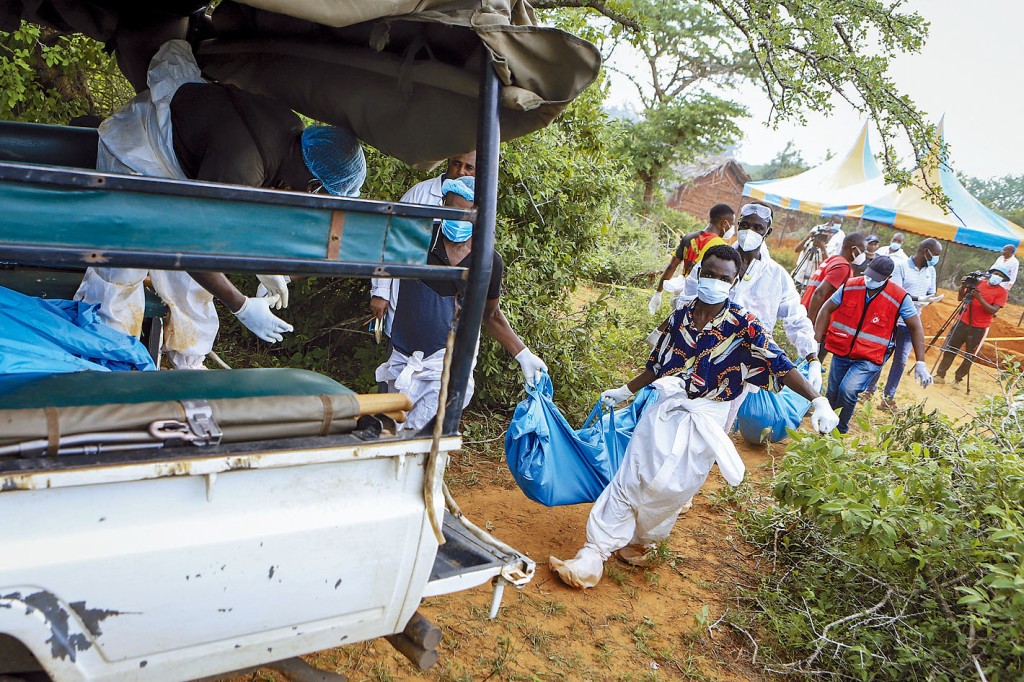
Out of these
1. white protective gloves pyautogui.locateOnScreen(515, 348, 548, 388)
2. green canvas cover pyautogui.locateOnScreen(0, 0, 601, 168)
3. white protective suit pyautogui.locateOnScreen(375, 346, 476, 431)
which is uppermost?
green canvas cover pyautogui.locateOnScreen(0, 0, 601, 168)

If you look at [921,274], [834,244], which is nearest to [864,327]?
[921,274]

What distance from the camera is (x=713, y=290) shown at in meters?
4.07

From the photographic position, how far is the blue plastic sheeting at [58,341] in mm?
2379

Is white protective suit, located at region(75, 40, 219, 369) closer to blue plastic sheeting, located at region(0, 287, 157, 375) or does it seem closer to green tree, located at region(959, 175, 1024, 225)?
blue plastic sheeting, located at region(0, 287, 157, 375)

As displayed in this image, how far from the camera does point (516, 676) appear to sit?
3279 millimetres

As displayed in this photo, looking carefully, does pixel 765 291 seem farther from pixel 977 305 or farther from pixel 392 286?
pixel 977 305

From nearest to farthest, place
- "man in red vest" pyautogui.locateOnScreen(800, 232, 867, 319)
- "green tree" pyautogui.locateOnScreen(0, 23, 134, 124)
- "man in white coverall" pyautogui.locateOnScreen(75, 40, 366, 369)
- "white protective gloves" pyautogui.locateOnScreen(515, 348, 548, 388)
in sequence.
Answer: "man in white coverall" pyautogui.locateOnScreen(75, 40, 366, 369)
"white protective gloves" pyautogui.locateOnScreen(515, 348, 548, 388)
"green tree" pyautogui.locateOnScreen(0, 23, 134, 124)
"man in red vest" pyautogui.locateOnScreen(800, 232, 867, 319)

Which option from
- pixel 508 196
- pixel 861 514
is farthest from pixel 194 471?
pixel 508 196

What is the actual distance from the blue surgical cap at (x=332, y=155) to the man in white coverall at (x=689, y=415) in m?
1.88

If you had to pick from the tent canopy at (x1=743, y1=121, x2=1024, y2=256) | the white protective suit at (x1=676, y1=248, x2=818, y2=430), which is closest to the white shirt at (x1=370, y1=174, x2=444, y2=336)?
the white protective suit at (x1=676, y1=248, x2=818, y2=430)

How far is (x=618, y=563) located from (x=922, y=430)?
78.0 inches

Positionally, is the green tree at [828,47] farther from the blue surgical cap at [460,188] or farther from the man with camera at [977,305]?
the man with camera at [977,305]

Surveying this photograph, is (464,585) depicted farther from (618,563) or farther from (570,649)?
(618,563)

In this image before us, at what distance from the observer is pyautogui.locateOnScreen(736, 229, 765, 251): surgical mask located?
591 cm
